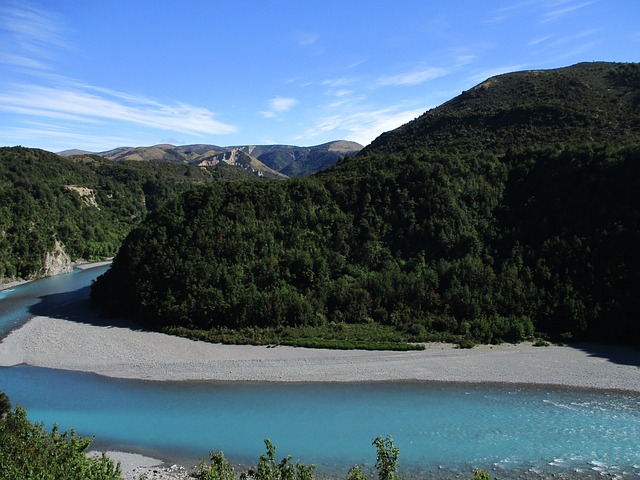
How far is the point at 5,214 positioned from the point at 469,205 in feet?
198

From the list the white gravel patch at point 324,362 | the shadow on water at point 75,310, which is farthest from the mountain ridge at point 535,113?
the shadow on water at point 75,310

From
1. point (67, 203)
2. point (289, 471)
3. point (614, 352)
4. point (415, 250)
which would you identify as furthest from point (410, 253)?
point (67, 203)

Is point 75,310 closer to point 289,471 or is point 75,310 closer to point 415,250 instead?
point 415,250

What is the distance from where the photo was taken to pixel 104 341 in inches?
1421

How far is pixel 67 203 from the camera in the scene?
82.2 m

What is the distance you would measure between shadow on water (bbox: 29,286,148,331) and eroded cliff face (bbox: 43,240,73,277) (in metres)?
A: 15.1

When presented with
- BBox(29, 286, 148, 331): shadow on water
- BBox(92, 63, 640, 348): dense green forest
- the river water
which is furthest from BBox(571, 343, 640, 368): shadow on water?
BBox(29, 286, 148, 331): shadow on water

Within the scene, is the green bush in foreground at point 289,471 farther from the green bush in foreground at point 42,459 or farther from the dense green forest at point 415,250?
the dense green forest at point 415,250

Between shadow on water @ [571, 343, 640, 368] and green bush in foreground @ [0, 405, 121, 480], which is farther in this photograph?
shadow on water @ [571, 343, 640, 368]

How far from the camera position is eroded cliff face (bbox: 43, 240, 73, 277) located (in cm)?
6644

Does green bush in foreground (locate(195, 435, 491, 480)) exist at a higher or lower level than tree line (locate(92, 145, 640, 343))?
lower

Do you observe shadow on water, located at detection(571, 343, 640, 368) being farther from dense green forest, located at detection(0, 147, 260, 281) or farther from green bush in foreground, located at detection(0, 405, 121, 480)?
dense green forest, located at detection(0, 147, 260, 281)

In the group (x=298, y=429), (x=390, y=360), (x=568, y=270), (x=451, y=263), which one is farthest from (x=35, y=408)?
(x=568, y=270)

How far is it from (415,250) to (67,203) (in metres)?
64.7
